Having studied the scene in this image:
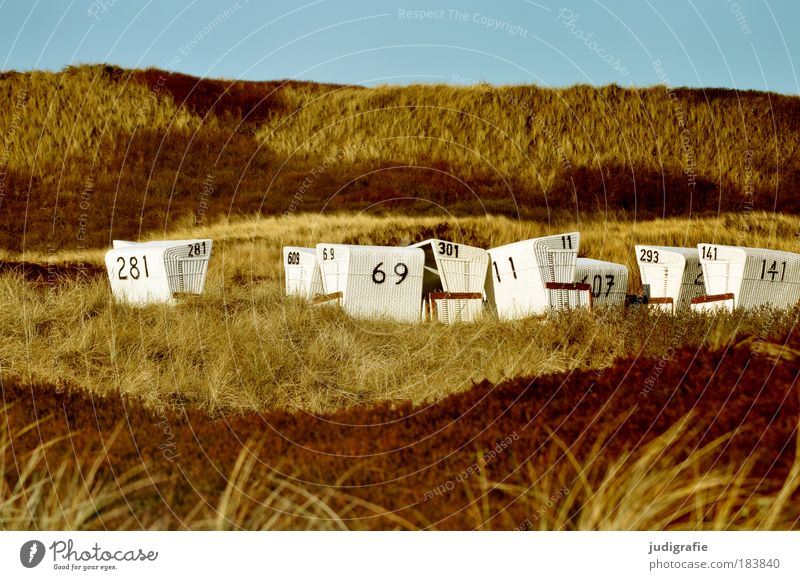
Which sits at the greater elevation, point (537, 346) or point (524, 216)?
point (524, 216)

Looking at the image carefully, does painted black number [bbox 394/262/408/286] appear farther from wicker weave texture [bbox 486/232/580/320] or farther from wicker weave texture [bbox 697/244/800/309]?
wicker weave texture [bbox 697/244/800/309]

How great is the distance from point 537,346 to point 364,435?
5549mm

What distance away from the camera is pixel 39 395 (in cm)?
→ 849

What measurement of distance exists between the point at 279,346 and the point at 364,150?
24378 millimetres

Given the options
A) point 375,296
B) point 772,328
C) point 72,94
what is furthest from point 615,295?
point 72,94

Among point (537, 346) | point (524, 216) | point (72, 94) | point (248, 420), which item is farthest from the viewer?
point (72, 94)

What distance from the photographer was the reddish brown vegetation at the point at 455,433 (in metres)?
5.53

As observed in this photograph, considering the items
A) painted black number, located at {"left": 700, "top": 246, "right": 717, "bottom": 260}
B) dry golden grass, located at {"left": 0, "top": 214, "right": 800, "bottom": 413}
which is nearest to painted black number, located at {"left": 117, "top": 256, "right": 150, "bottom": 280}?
dry golden grass, located at {"left": 0, "top": 214, "right": 800, "bottom": 413}

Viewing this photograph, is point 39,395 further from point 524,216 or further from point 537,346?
point 524,216

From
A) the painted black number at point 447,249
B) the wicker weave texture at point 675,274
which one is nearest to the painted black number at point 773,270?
the wicker weave texture at point 675,274

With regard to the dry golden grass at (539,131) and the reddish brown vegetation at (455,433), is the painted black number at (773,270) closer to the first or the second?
the reddish brown vegetation at (455,433)

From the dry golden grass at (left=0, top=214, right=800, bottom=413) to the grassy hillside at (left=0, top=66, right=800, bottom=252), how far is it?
13585 mm

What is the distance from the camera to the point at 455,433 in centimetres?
664

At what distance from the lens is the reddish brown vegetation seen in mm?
5527
